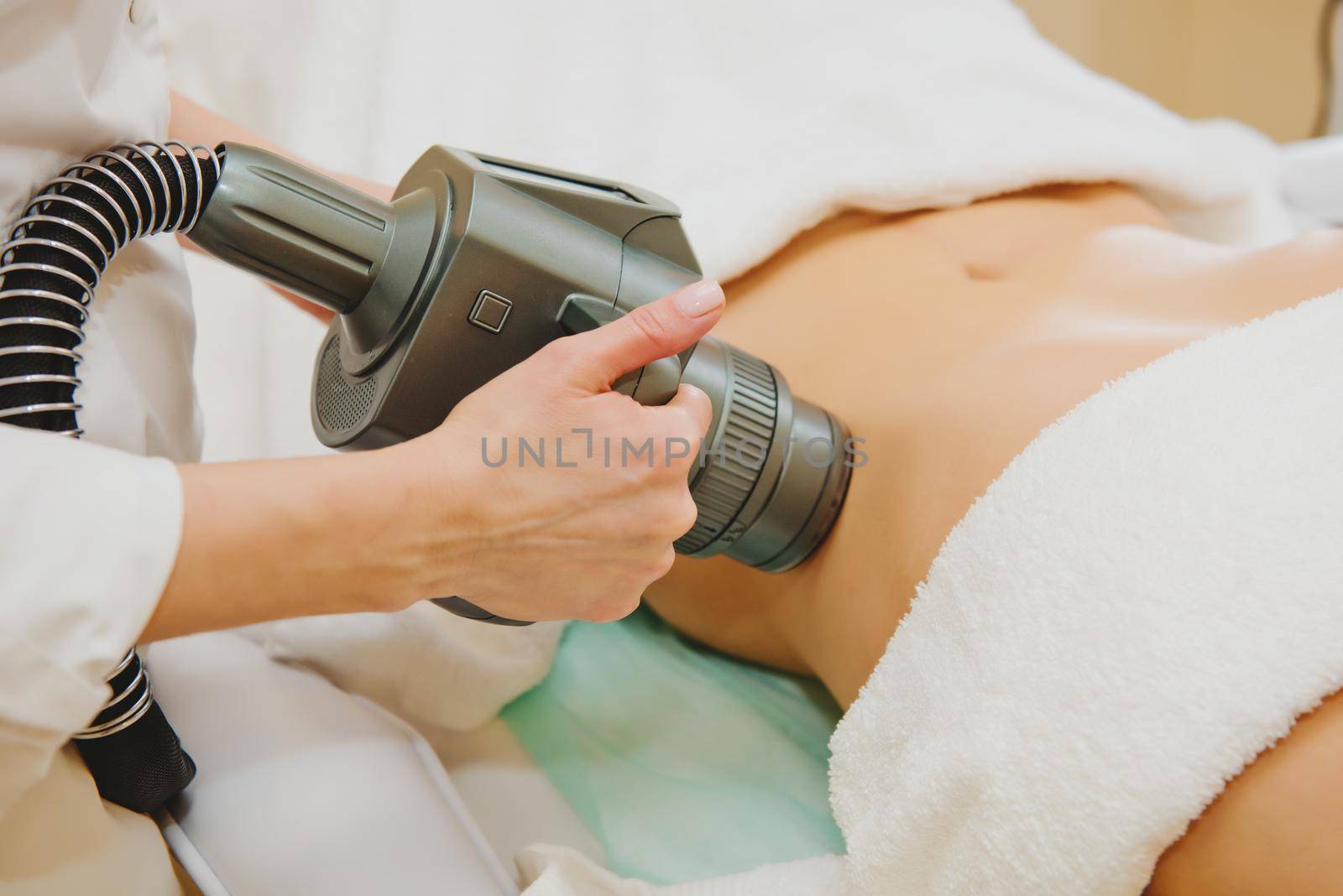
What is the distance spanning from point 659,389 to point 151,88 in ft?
1.21

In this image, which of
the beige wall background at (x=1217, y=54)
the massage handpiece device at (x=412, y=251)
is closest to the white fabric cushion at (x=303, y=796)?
the massage handpiece device at (x=412, y=251)

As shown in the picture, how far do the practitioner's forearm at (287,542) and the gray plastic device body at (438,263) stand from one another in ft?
0.26

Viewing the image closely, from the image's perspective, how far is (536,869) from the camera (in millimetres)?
628

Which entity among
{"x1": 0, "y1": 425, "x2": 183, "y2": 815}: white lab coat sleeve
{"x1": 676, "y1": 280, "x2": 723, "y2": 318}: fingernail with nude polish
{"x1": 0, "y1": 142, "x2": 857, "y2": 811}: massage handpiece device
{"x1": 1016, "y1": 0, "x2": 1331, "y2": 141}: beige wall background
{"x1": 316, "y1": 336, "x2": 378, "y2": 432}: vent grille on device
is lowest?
{"x1": 0, "y1": 425, "x2": 183, "y2": 815}: white lab coat sleeve

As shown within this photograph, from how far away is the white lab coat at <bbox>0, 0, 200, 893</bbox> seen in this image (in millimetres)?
389

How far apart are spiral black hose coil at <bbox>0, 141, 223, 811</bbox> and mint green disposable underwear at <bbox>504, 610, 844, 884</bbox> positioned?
331 millimetres

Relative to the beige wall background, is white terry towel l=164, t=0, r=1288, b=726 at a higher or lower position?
lower

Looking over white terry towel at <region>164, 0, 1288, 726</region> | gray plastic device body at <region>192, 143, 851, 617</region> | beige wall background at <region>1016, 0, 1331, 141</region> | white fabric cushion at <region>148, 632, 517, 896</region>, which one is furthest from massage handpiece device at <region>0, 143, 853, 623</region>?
beige wall background at <region>1016, 0, 1331, 141</region>

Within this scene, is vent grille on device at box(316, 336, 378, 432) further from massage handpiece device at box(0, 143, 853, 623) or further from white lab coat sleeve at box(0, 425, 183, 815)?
white lab coat sleeve at box(0, 425, 183, 815)

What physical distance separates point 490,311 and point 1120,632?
37 cm

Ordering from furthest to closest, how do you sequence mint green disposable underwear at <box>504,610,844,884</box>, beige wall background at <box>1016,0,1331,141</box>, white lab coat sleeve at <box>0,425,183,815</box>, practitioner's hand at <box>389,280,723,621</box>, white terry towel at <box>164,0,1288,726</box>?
1. beige wall background at <box>1016,0,1331,141</box>
2. white terry towel at <box>164,0,1288,726</box>
3. mint green disposable underwear at <box>504,610,844,884</box>
4. practitioner's hand at <box>389,280,723,621</box>
5. white lab coat sleeve at <box>0,425,183,815</box>

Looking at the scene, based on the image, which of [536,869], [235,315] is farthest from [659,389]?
[235,315]

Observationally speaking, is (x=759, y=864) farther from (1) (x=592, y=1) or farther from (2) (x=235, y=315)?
(1) (x=592, y=1)

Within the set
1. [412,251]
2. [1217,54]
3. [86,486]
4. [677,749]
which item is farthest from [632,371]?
[1217,54]
